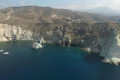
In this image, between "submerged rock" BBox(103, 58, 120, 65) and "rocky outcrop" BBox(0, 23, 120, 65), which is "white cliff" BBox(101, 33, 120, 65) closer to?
"submerged rock" BBox(103, 58, 120, 65)

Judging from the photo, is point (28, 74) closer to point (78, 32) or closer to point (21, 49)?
point (21, 49)

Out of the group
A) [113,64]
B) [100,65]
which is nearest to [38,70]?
[100,65]

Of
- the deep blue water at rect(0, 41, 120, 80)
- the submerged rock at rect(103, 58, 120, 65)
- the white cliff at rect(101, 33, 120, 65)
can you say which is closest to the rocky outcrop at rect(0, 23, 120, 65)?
the white cliff at rect(101, 33, 120, 65)

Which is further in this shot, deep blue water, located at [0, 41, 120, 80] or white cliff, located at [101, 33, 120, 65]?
white cliff, located at [101, 33, 120, 65]

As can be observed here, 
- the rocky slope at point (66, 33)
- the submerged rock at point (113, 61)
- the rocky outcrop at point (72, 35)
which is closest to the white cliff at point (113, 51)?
the submerged rock at point (113, 61)

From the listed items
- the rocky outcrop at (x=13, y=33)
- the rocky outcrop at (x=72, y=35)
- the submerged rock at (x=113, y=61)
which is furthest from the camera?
the rocky outcrop at (x=13, y=33)

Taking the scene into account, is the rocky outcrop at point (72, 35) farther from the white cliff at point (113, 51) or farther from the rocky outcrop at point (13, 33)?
the white cliff at point (113, 51)

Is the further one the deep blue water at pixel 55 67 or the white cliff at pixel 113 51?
the white cliff at pixel 113 51

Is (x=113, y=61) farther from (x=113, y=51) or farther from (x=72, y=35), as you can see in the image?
(x=72, y=35)

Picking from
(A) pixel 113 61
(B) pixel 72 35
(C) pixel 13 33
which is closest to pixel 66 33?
(B) pixel 72 35
